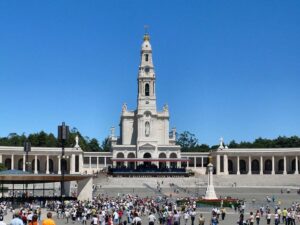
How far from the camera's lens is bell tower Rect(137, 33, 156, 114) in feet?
410

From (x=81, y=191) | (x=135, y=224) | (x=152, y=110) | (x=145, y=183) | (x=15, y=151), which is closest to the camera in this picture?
(x=135, y=224)

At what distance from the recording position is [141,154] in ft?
399

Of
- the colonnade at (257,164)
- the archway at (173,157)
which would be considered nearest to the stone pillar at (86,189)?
the archway at (173,157)

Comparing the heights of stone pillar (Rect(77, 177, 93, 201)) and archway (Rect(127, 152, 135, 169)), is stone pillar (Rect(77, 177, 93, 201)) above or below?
below

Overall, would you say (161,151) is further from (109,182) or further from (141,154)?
(109,182)

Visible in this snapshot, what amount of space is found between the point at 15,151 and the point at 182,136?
83112 millimetres

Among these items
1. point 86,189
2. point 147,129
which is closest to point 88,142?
point 147,129

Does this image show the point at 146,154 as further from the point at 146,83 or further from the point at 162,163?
the point at 146,83

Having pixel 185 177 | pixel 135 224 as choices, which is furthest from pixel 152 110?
pixel 135 224

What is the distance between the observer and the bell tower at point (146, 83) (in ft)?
410

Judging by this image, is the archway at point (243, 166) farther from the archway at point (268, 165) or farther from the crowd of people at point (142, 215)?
the crowd of people at point (142, 215)

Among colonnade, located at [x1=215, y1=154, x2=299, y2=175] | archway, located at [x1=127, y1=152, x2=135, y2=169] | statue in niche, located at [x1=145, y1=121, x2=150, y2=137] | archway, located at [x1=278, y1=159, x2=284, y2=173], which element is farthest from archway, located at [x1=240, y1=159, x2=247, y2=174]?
archway, located at [x1=127, y1=152, x2=135, y2=169]

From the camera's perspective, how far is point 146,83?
126 m

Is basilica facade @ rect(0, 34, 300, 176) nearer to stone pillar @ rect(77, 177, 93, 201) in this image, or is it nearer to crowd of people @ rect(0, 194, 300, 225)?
stone pillar @ rect(77, 177, 93, 201)
